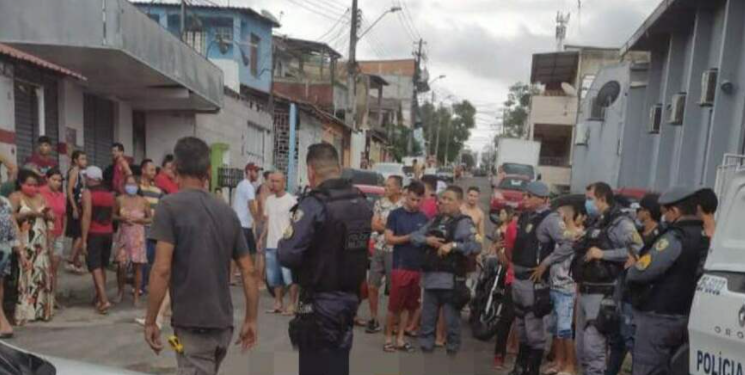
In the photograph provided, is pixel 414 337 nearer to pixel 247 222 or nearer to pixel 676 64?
pixel 247 222

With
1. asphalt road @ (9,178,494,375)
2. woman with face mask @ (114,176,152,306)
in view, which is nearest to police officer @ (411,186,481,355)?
asphalt road @ (9,178,494,375)

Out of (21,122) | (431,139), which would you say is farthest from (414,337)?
(431,139)

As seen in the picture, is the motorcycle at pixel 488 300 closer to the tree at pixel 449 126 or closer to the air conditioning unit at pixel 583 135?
the air conditioning unit at pixel 583 135

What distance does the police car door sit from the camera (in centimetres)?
272

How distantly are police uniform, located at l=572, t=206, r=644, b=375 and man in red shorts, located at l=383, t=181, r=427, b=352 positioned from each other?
5.26 feet

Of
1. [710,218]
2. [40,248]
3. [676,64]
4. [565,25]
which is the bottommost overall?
[40,248]

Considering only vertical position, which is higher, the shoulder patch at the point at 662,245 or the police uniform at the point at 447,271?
the shoulder patch at the point at 662,245

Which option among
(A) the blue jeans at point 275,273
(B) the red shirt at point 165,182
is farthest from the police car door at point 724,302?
(B) the red shirt at point 165,182

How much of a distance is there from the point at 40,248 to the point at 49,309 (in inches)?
26.7

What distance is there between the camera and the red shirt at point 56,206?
21.3ft

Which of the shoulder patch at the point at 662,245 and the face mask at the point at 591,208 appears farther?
the face mask at the point at 591,208

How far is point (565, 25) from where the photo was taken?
155ft

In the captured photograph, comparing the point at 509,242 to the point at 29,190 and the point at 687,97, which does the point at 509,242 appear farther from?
the point at 687,97

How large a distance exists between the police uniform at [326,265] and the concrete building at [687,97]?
557 cm
